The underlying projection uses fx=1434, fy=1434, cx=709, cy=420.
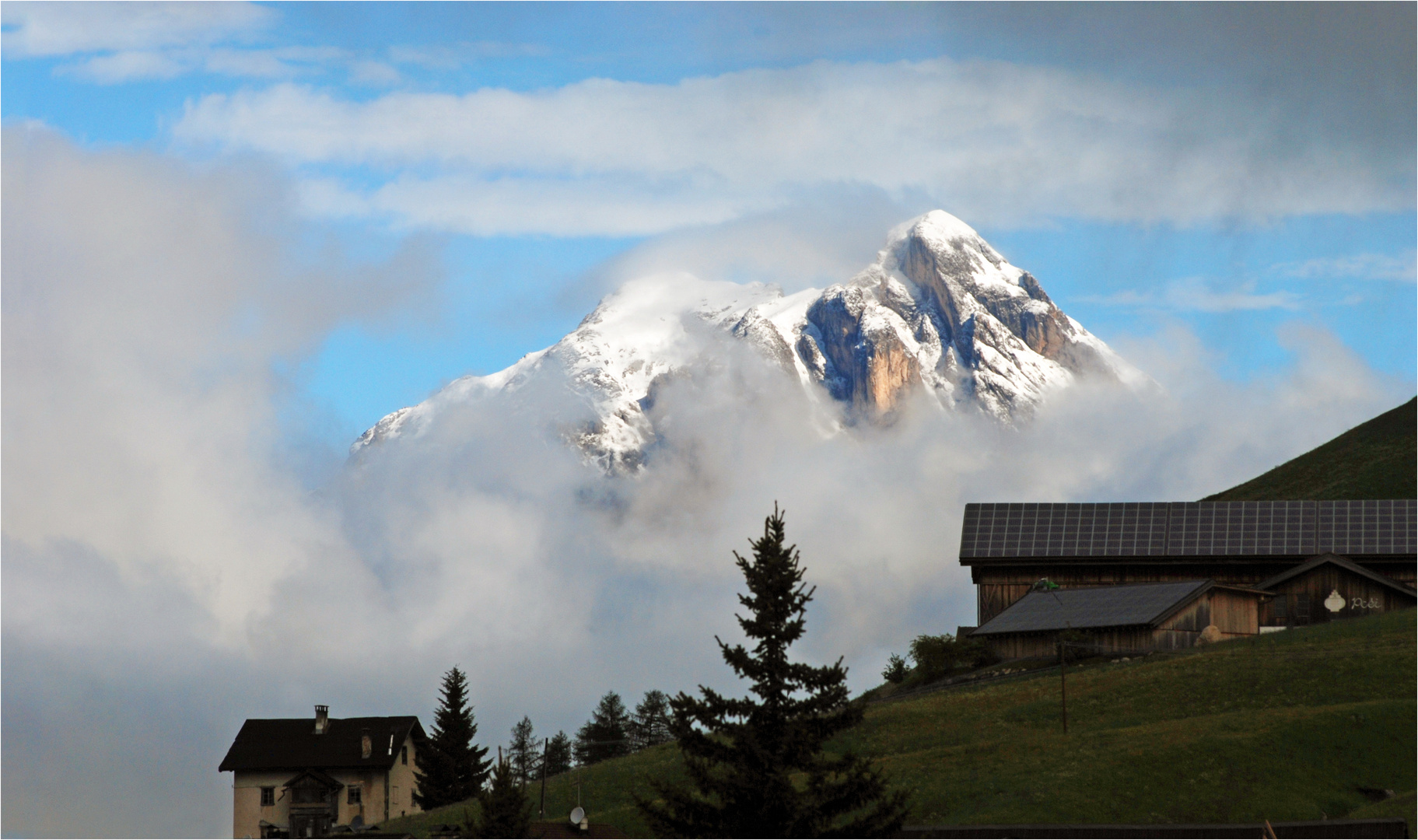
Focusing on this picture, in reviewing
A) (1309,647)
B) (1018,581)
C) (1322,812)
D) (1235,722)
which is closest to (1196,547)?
(1018,581)

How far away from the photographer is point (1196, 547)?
90812 millimetres

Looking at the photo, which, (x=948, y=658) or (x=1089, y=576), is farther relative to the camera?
(x=1089, y=576)

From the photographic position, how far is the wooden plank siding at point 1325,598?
80.9m

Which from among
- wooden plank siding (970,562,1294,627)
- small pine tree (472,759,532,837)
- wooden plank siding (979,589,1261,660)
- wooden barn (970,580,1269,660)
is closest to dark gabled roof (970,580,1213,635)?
wooden barn (970,580,1269,660)

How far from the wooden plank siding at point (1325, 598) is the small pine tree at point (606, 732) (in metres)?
47.8

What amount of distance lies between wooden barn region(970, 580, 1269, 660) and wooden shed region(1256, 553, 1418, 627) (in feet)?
4.86

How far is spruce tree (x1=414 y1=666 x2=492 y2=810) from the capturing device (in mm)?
84312

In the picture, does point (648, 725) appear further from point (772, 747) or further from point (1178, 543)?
point (772, 747)

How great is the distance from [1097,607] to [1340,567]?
585 inches

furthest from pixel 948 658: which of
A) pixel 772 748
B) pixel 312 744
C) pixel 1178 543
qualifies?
pixel 772 748

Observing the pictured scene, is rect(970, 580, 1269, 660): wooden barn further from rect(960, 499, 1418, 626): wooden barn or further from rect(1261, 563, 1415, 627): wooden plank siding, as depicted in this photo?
rect(960, 499, 1418, 626): wooden barn

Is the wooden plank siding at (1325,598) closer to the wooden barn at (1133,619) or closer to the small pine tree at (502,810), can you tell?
the wooden barn at (1133,619)

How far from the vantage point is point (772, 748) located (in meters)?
29.8

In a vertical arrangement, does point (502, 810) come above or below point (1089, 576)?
below
